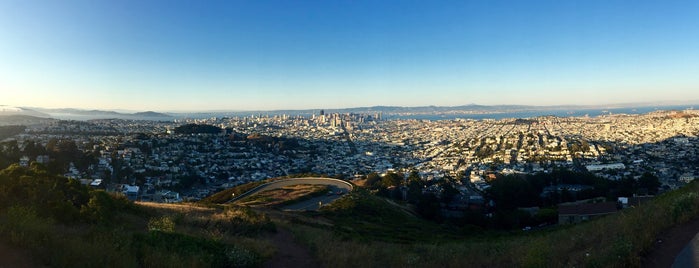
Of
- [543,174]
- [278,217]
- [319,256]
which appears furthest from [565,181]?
[319,256]

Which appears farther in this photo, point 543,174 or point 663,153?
point 663,153

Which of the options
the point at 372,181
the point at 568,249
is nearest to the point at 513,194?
the point at 372,181

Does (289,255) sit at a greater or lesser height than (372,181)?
greater

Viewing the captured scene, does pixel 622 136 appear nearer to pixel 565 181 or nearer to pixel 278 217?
pixel 565 181

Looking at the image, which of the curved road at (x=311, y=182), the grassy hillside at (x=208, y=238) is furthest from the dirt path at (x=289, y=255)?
the curved road at (x=311, y=182)

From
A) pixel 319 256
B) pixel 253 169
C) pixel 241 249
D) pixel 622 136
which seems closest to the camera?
pixel 241 249

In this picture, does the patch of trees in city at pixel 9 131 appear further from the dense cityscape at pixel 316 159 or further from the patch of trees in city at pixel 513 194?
the patch of trees in city at pixel 513 194

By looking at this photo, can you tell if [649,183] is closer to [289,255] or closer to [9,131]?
[289,255]

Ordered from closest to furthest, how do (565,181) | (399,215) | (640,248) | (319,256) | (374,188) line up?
(640,248), (319,256), (399,215), (374,188), (565,181)
